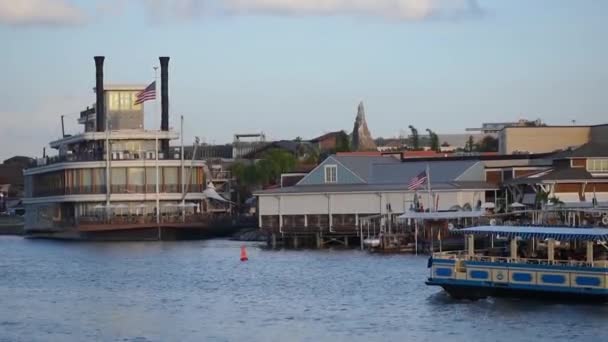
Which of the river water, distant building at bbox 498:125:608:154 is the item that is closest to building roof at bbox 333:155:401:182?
distant building at bbox 498:125:608:154

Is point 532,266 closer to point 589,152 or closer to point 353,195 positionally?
point 353,195

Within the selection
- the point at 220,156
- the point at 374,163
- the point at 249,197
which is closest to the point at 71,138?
the point at 249,197

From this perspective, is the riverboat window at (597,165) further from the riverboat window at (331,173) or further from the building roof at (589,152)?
the riverboat window at (331,173)

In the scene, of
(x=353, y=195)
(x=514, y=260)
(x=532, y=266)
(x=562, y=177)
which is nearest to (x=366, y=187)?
(x=353, y=195)

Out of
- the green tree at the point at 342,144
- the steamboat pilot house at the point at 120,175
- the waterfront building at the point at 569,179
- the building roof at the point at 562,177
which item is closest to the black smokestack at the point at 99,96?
the steamboat pilot house at the point at 120,175

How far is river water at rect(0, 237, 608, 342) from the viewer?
1764 inches

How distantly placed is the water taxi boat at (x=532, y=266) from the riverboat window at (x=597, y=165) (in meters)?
47.9

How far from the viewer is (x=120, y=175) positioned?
124938 millimetres

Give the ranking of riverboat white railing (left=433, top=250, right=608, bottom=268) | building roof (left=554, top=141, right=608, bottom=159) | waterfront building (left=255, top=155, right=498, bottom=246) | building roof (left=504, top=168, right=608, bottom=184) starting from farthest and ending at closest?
building roof (left=554, top=141, right=608, bottom=159) < waterfront building (left=255, top=155, right=498, bottom=246) < building roof (left=504, top=168, right=608, bottom=184) < riverboat white railing (left=433, top=250, right=608, bottom=268)

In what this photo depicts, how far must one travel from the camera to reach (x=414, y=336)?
43.9 metres

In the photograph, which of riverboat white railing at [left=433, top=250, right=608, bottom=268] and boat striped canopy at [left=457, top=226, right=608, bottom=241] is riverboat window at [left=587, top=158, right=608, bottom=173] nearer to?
riverboat white railing at [left=433, top=250, right=608, bottom=268]

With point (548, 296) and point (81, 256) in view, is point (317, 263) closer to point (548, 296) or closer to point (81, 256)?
point (81, 256)

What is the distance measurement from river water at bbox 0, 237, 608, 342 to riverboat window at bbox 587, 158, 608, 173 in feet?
81.5

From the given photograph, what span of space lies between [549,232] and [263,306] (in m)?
11.5
